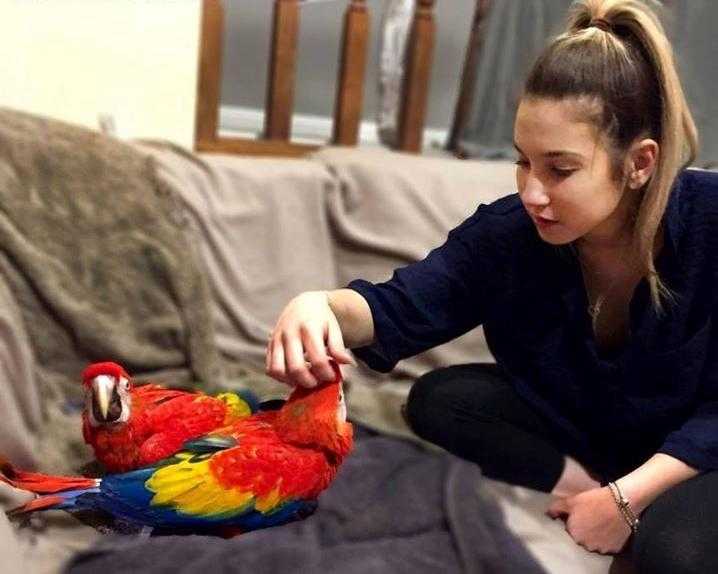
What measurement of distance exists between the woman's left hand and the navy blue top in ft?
0.27

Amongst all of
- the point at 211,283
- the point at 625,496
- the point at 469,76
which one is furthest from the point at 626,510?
the point at 469,76

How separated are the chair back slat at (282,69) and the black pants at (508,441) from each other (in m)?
0.84

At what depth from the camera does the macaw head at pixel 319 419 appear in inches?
31.8

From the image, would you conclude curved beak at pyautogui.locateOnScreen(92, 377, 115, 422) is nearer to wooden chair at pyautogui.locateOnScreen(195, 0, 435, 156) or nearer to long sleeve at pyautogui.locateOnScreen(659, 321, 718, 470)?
long sleeve at pyautogui.locateOnScreen(659, 321, 718, 470)

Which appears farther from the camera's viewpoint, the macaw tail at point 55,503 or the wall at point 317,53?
the wall at point 317,53

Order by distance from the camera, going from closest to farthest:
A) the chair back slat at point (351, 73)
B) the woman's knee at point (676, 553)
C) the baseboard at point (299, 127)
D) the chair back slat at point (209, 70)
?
the woman's knee at point (676, 553) < the chair back slat at point (209, 70) < the chair back slat at point (351, 73) < the baseboard at point (299, 127)

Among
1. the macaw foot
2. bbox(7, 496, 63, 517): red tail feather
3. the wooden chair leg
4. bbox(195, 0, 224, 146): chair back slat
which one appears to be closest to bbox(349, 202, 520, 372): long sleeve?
the macaw foot

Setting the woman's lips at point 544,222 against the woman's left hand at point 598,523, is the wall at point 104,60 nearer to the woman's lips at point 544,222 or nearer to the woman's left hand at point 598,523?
the woman's lips at point 544,222

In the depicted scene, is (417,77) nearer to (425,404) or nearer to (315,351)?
(425,404)

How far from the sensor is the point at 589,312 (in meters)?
0.92

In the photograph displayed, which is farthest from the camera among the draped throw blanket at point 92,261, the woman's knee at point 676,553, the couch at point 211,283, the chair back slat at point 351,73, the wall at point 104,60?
the chair back slat at point 351,73

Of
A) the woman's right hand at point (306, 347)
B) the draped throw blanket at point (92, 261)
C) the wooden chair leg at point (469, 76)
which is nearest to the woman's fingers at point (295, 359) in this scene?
the woman's right hand at point (306, 347)

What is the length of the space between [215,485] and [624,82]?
53 centimetres

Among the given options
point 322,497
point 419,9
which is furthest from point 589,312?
point 419,9
